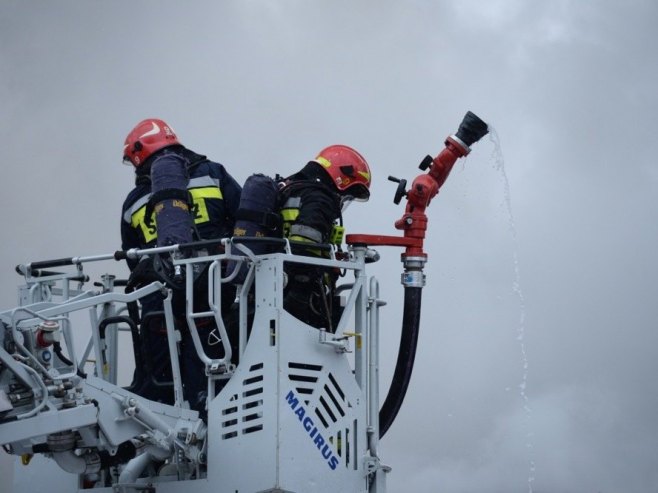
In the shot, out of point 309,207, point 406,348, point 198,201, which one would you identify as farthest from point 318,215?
point 406,348

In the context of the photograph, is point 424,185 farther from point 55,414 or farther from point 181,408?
point 55,414

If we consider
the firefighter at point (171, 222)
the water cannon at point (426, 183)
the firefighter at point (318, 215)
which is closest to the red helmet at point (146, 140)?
the firefighter at point (171, 222)

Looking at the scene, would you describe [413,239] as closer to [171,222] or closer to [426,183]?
[426,183]

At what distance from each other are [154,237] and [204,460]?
2385 mm

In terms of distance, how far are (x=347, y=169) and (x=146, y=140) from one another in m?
2.04

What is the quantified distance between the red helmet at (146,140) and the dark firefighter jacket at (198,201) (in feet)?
0.27

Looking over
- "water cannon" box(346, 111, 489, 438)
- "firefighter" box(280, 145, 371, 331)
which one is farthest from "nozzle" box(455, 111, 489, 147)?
"firefighter" box(280, 145, 371, 331)

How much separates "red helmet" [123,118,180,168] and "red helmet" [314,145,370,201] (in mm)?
1544

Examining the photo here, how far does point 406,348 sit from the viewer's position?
11.5 meters

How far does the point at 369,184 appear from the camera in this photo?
11734mm

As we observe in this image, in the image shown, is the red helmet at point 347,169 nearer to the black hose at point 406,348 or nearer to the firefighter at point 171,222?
the firefighter at point 171,222

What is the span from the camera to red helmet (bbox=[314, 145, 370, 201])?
1144 centimetres

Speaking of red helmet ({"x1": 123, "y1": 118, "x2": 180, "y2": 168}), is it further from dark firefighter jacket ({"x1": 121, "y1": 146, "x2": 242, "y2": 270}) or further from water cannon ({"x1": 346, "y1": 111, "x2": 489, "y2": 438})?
water cannon ({"x1": 346, "y1": 111, "x2": 489, "y2": 438})

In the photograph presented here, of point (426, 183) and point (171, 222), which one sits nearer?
point (171, 222)
